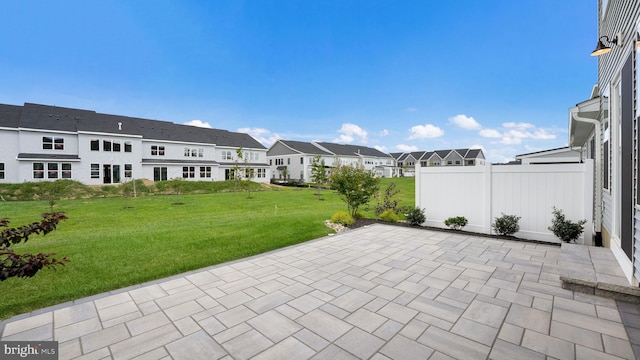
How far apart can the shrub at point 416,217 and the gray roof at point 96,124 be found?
28827 mm

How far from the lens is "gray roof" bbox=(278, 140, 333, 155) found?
4357cm

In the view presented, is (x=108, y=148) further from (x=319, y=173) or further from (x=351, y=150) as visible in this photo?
(x=351, y=150)

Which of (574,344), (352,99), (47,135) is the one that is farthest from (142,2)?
(47,135)

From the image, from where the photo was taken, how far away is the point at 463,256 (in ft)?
16.8

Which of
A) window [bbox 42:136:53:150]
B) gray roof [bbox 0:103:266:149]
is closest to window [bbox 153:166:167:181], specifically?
gray roof [bbox 0:103:266:149]

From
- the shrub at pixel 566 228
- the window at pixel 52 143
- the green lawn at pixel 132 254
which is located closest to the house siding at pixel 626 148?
the shrub at pixel 566 228

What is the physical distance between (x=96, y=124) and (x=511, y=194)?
106ft

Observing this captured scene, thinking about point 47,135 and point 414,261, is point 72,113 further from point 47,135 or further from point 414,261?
point 414,261

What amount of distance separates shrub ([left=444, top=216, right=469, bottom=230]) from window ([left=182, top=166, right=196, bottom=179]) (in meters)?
28.9

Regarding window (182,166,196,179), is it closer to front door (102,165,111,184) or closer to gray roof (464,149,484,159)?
front door (102,165,111,184)

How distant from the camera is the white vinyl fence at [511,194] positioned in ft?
19.5

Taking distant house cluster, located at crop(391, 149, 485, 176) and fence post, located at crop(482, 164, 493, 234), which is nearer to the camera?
fence post, located at crop(482, 164, 493, 234)

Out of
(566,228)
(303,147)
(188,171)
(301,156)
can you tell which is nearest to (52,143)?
(188,171)

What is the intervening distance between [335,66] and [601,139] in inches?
647
